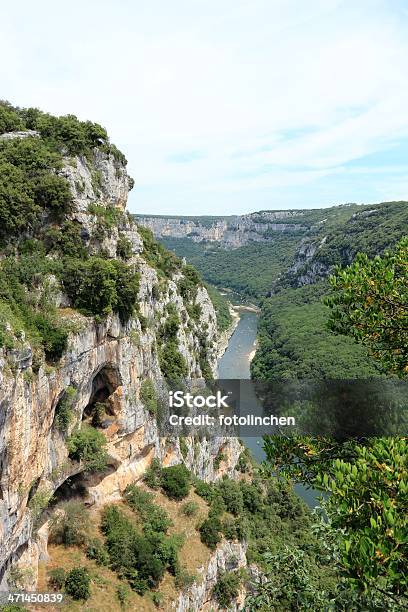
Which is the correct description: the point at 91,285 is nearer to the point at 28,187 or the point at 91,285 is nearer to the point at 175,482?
the point at 28,187

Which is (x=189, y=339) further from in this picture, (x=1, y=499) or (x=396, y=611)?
(x=396, y=611)

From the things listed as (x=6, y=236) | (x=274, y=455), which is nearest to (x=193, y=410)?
(x=6, y=236)

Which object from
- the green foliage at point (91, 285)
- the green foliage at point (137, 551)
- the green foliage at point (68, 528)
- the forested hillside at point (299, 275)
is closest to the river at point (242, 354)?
the forested hillside at point (299, 275)

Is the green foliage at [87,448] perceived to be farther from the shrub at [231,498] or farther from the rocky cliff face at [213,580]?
the shrub at [231,498]

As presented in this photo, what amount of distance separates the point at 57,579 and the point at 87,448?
4.07m

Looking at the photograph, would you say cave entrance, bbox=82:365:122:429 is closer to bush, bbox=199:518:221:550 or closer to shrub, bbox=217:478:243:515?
bush, bbox=199:518:221:550

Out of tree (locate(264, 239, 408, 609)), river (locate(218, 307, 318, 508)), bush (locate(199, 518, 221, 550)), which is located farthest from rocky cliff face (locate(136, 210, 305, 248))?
tree (locate(264, 239, 408, 609))

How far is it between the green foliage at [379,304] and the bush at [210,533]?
15224 mm

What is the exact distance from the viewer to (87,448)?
609 inches

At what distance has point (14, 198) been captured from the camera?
49.9 ft

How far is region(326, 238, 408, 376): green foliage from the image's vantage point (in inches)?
223

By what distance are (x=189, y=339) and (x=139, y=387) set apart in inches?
418

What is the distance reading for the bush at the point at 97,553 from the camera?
586 inches

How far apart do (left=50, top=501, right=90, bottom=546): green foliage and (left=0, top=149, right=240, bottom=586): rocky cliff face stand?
121cm
